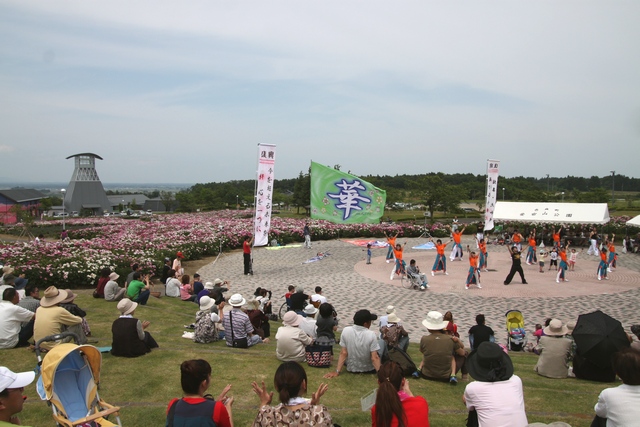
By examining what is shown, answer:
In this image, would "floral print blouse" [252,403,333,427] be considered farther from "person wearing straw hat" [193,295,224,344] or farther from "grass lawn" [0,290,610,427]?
"person wearing straw hat" [193,295,224,344]

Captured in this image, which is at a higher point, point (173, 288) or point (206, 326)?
point (206, 326)

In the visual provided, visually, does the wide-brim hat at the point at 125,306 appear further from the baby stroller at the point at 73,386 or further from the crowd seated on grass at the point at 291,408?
the crowd seated on grass at the point at 291,408

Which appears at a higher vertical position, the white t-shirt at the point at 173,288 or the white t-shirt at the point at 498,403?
the white t-shirt at the point at 498,403

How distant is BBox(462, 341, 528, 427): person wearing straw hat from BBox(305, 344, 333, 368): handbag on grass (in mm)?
3274

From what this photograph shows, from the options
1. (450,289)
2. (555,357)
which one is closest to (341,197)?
(450,289)

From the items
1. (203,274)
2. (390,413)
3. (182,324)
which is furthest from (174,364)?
(203,274)

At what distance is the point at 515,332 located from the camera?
10.6m

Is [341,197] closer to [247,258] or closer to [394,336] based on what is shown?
[247,258]

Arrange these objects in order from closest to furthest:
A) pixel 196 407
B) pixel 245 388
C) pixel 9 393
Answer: pixel 9 393 → pixel 196 407 → pixel 245 388

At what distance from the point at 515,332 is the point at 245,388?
6.67 metres

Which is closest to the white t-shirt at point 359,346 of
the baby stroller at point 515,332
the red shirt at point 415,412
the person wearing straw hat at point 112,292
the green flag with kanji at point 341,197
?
the red shirt at point 415,412

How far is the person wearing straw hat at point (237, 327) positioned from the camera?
8914 mm

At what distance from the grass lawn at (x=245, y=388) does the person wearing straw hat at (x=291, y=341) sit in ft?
0.80

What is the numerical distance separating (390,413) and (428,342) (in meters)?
3.66
